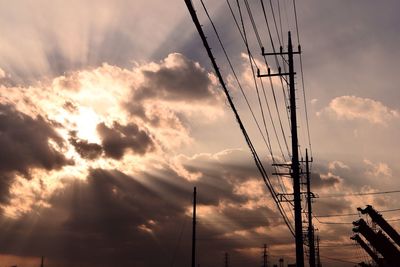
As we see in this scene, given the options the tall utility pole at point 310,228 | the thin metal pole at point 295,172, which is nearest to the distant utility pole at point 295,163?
the thin metal pole at point 295,172

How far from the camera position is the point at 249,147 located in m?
15.0

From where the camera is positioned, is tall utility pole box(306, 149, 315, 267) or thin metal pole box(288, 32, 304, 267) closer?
thin metal pole box(288, 32, 304, 267)

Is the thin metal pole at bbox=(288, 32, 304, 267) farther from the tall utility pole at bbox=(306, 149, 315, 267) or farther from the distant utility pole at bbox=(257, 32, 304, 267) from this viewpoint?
the tall utility pole at bbox=(306, 149, 315, 267)

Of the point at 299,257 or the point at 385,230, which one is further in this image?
the point at 385,230

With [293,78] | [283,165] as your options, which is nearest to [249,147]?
[293,78]

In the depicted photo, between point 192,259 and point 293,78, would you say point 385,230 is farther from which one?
point 192,259

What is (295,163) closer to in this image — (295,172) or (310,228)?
(295,172)

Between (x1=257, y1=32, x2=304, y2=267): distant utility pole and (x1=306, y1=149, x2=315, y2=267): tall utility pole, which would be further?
(x1=306, y1=149, x2=315, y2=267): tall utility pole

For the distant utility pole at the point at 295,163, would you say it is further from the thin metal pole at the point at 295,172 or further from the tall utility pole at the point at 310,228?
the tall utility pole at the point at 310,228

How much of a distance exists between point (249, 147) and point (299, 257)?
6.56 metres

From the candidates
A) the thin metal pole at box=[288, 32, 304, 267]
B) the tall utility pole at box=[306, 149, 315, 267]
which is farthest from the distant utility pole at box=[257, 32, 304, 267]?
the tall utility pole at box=[306, 149, 315, 267]

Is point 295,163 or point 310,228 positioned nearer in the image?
point 295,163

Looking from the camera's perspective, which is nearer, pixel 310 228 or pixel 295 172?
pixel 295 172

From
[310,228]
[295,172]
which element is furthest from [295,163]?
[310,228]
